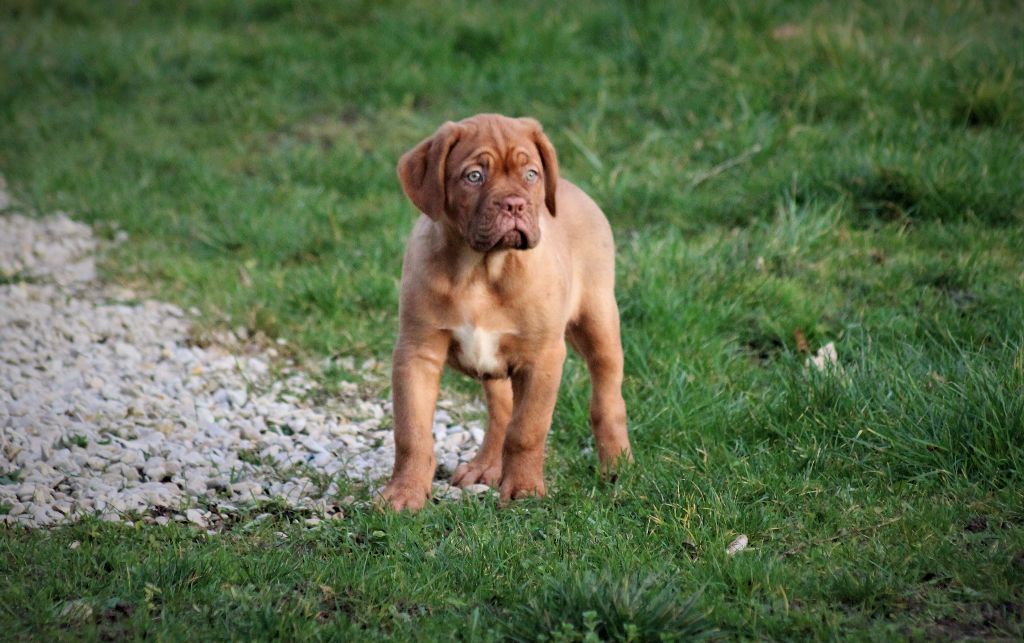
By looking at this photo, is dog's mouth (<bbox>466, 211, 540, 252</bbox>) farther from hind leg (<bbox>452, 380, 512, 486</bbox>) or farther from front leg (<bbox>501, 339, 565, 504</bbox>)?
hind leg (<bbox>452, 380, 512, 486</bbox>)

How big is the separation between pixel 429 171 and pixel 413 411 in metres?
0.95

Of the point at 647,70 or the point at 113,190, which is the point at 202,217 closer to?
the point at 113,190

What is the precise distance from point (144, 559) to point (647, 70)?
6857mm

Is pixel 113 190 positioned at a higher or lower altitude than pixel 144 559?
lower

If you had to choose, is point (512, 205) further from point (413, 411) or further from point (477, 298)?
point (413, 411)

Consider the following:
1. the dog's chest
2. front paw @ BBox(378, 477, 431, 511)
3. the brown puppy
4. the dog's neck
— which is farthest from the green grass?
the dog's neck

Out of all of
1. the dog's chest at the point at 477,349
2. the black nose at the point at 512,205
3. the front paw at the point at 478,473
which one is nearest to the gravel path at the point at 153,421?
the front paw at the point at 478,473

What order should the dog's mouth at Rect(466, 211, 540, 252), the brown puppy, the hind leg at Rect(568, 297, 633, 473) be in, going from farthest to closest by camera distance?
the hind leg at Rect(568, 297, 633, 473) < the brown puppy < the dog's mouth at Rect(466, 211, 540, 252)

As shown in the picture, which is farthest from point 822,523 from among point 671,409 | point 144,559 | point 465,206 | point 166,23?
point 166,23

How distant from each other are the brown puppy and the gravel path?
45 centimetres

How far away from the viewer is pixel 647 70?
395 inches

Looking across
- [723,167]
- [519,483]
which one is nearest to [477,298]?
[519,483]

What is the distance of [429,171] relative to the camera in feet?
16.1

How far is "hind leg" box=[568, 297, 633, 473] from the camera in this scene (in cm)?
548
